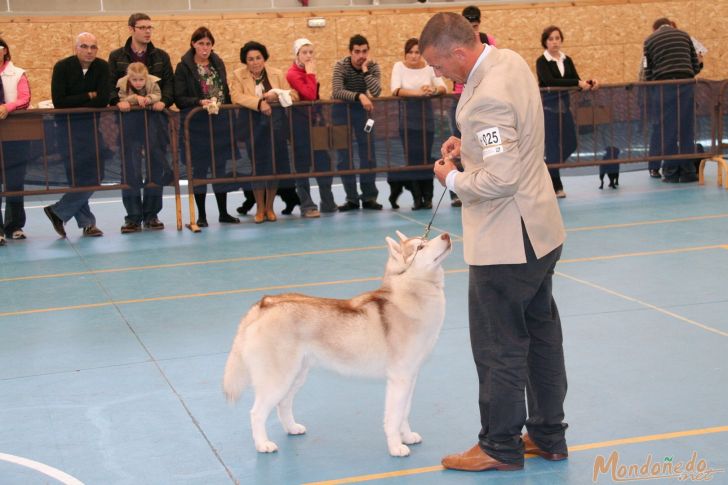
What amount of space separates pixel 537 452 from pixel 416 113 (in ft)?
25.1

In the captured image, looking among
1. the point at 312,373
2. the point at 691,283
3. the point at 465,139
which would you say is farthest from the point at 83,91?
the point at 465,139

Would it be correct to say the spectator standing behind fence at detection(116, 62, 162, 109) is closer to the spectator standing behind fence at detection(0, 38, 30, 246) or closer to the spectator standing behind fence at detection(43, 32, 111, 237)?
the spectator standing behind fence at detection(43, 32, 111, 237)

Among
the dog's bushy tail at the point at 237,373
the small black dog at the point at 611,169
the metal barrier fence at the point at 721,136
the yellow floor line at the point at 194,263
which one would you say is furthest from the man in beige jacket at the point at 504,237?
the metal barrier fence at the point at 721,136

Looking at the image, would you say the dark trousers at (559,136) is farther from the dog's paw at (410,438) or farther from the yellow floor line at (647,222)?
the dog's paw at (410,438)

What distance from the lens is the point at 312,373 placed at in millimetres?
5363

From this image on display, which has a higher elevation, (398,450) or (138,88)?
(138,88)

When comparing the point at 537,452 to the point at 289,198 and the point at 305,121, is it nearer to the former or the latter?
the point at 305,121

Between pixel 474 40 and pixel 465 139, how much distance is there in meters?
0.40

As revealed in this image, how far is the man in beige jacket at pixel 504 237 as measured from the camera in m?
3.56

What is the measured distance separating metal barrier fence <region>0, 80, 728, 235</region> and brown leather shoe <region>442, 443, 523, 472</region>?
703 cm

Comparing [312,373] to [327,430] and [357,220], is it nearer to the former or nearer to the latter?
[327,430]

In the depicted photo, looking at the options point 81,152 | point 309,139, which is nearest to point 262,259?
point 309,139

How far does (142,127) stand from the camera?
A: 10.4 meters

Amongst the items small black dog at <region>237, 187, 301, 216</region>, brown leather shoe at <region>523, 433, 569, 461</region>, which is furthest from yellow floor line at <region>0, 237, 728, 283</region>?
brown leather shoe at <region>523, 433, 569, 461</region>
